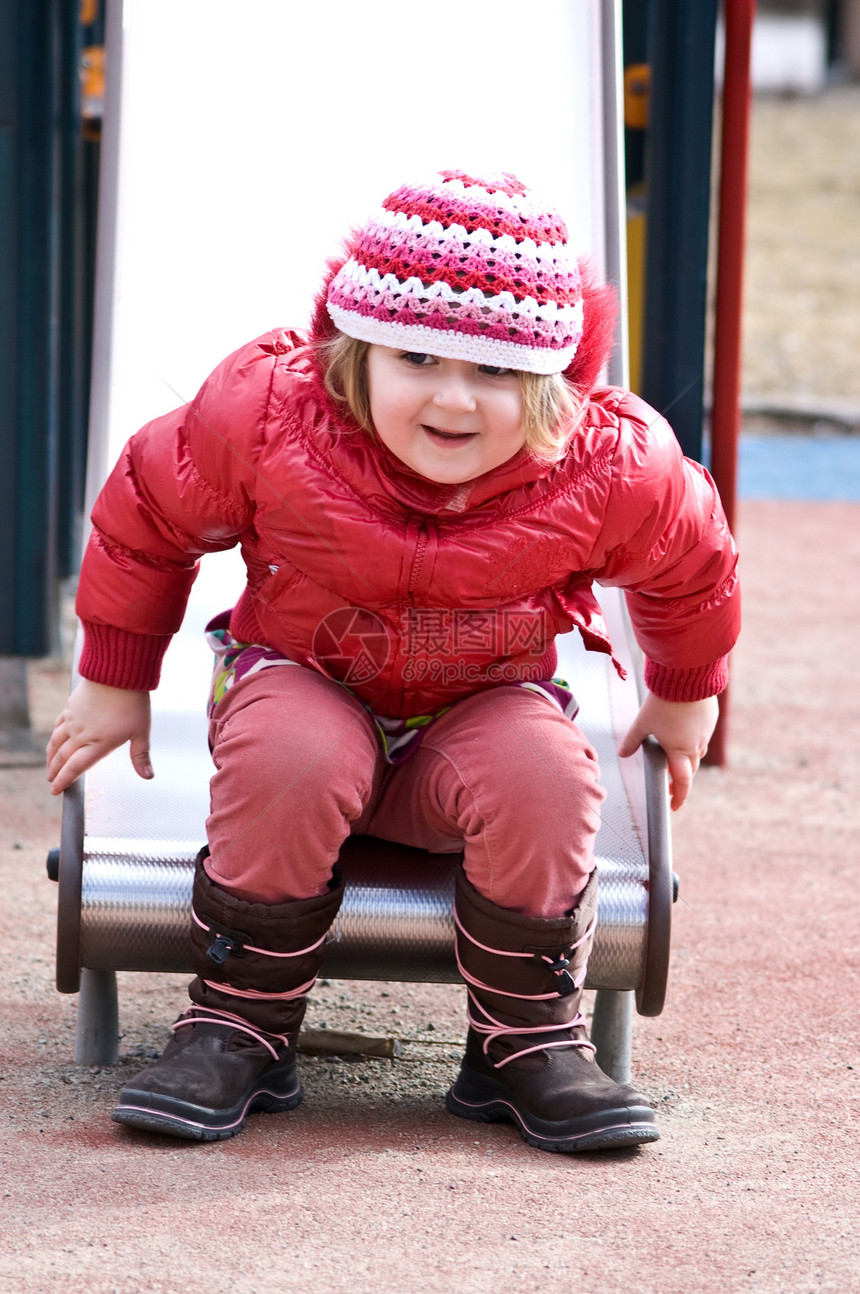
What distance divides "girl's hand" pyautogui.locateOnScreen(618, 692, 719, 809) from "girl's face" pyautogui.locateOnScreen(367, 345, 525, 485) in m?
0.45

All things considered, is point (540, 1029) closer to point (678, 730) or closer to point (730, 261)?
point (678, 730)

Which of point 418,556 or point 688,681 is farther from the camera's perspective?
point 688,681

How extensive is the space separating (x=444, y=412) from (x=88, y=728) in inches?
23.9

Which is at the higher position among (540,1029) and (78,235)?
(78,235)

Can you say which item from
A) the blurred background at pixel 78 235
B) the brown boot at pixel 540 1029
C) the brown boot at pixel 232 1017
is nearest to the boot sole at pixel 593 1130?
the brown boot at pixel 540 1029

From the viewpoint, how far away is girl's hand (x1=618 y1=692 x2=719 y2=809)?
7.08 ft

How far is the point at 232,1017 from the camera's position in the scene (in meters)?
1.93

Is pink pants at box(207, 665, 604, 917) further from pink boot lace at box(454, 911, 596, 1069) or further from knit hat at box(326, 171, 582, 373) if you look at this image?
knit hat at box(326, 171, 582, 373)

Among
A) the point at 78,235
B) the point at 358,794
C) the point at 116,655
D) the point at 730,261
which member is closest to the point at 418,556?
the point at 358,794

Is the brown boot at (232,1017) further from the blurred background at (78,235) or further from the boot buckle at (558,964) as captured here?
the blurred background at (78,235)

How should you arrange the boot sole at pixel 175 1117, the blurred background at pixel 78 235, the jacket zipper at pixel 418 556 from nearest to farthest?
the boot sole at pixel 175 1117 < the jacket zipper at pixel 418 556 < the blurred background at pixel 78 235

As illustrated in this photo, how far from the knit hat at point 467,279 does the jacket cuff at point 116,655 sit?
47 cm

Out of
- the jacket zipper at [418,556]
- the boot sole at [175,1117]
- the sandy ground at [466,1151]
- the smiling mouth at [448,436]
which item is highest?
the smiling mouth at [448,436]

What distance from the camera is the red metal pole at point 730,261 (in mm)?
Answer: 3441
